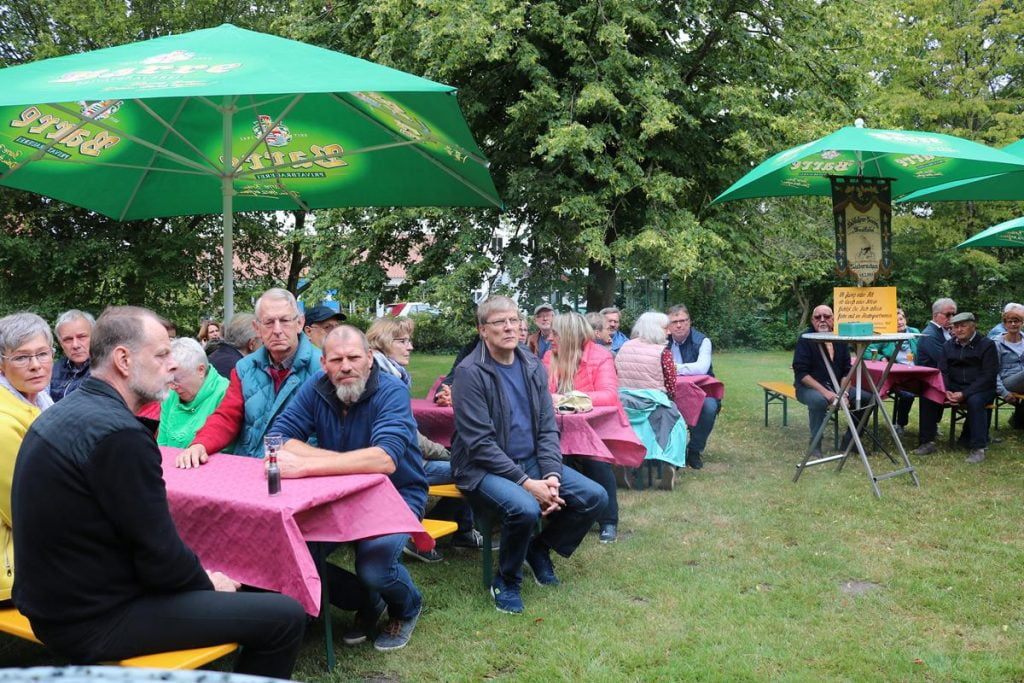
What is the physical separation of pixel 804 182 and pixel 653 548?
4.40 metres

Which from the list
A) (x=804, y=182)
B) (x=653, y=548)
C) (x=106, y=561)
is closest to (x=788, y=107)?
(x=804, y=182)

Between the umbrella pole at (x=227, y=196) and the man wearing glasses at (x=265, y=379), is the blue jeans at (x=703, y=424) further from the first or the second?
the man wearing glasses at (x=265, y=379)

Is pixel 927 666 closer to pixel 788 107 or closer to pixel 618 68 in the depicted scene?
pixel 618 68

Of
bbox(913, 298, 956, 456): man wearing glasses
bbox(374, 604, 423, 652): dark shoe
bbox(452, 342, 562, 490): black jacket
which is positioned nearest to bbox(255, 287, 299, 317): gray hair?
bbox(452, 342, 562, 490): black jacket

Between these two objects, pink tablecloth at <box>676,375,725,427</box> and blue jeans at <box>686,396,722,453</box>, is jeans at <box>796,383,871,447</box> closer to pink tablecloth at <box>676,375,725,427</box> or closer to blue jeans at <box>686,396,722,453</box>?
blue jeans at <box>686,396,722,453</box>

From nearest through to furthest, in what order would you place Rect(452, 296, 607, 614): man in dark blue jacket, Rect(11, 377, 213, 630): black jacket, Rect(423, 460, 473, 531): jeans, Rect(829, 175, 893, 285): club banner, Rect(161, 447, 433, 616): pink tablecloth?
1. Rect(11, 377, 213, 630): black jacket
2. Rect(161, 447, 433, 616): pink tablecloth
3. Rect(452, 296, 607, 614): man in dark blue jacket
4. Rect(423, 460, 473, 531): jeans
5. Rect(829, 175, 893, 285): club banner

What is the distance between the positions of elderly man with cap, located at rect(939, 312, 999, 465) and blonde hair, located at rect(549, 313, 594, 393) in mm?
4547

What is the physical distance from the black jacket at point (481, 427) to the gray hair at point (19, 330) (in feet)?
6.49

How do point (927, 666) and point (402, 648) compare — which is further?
point (402, 648)

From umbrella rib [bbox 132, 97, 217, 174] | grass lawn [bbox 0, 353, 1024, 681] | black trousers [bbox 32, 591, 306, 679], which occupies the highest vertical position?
umbrella rib [bbox 132, 97, 217, 174]

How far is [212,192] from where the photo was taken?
7387 millimetres

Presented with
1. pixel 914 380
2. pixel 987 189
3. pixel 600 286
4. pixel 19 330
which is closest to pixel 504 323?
pixel 19 330

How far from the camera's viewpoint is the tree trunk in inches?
536

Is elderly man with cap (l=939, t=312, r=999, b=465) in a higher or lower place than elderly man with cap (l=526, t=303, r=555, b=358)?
lower
